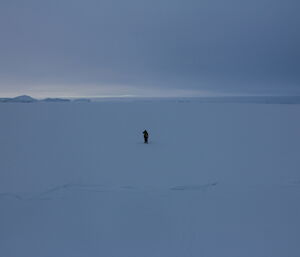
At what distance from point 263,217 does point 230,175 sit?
2468 millimetres

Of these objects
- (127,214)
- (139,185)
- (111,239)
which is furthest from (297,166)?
(111,239)

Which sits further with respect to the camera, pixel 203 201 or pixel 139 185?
pixel 139 185

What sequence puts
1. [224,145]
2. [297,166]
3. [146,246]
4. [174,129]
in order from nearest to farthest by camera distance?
[146,246] → [297,166] → [224,145] → [174,129]

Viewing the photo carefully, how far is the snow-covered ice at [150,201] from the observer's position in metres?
4.39

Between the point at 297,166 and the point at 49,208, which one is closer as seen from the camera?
the point at 49,208

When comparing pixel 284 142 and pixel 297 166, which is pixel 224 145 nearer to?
pixel 284 142

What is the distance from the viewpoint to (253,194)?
6246mm

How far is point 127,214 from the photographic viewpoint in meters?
5.36

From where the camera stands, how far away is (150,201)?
591 cm

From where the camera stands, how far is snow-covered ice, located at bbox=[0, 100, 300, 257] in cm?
439

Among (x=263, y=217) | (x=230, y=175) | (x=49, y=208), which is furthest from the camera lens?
(x=230, y=175)

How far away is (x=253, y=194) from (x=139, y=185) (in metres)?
2.65

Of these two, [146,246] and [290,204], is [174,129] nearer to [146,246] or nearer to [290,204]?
[290,204]

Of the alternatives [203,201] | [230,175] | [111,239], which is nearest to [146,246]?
[111,239]
